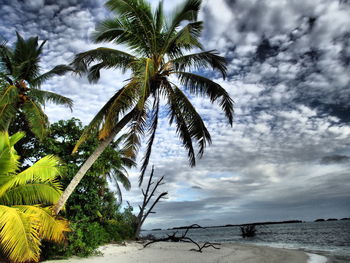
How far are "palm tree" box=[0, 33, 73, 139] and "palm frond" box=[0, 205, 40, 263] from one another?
Answer: 6711 mm

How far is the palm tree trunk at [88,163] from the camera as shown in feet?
25.2

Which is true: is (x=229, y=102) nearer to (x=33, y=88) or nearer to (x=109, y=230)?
(x=109, y=230)

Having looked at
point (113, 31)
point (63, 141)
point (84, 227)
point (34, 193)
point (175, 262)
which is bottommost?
point (175, 262)

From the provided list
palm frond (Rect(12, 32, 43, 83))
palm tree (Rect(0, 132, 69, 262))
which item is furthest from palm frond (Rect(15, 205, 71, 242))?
palm frond (Rect(12, 32, 43, 83))

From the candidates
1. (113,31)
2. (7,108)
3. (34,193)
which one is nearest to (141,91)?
(113,31)

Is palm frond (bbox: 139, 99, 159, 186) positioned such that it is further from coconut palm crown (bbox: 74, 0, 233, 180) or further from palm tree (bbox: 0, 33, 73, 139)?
palm tree (bbox: 0, 33, 73, 139)

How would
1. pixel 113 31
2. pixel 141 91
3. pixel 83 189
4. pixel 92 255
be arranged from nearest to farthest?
pixel 141 91 < pixel 92 255 < pixel 113 31 < pixel 83 189

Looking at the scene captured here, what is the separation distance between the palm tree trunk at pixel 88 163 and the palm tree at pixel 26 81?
5.41 meters

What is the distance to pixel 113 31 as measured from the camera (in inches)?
371

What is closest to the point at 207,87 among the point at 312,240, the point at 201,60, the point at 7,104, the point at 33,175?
the point at 201,60

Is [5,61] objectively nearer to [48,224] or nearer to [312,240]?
[48,224]

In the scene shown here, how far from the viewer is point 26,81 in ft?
49.0

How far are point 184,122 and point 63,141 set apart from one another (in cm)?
569

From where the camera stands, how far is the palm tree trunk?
767cm
